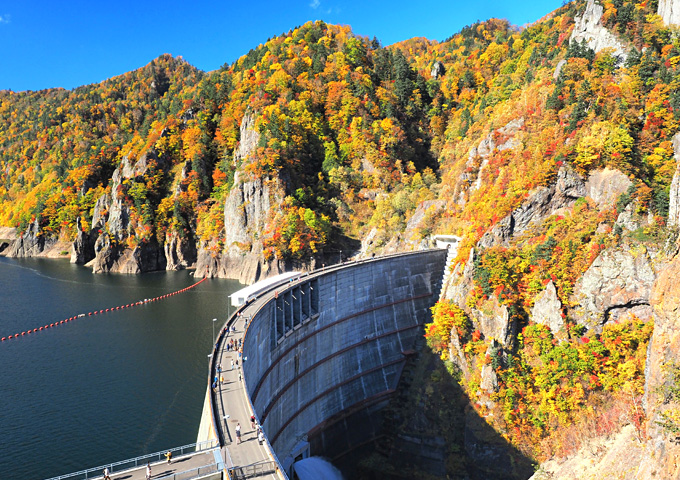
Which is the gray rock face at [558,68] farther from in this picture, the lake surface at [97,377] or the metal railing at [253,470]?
the metal railing at [253,470]

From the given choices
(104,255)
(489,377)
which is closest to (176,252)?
(104,255)

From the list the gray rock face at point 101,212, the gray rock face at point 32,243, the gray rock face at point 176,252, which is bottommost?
the gray rock face at point 176,252

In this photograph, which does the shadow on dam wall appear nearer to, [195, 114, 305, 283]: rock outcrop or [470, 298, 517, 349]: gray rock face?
[470, 298, 517, 349]: gray rock face

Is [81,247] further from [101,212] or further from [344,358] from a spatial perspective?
[344,358]

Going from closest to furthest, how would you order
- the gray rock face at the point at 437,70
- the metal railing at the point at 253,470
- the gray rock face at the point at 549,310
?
the metal railing at the point at 253,470 < the gray rock face at the point at 549,310 < the gray rock face at the point at 437,70

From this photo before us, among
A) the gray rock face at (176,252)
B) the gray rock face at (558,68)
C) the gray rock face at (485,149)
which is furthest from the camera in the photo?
the gray rock face at (176,252)

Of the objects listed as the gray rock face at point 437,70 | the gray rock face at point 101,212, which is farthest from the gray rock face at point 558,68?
the gray rock face at point 101,212

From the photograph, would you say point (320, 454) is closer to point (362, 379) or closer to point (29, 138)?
point (362, 379)

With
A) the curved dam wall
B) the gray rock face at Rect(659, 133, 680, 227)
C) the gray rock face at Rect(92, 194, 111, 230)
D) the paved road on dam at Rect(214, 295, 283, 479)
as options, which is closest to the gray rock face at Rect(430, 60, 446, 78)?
the curved dam wall
